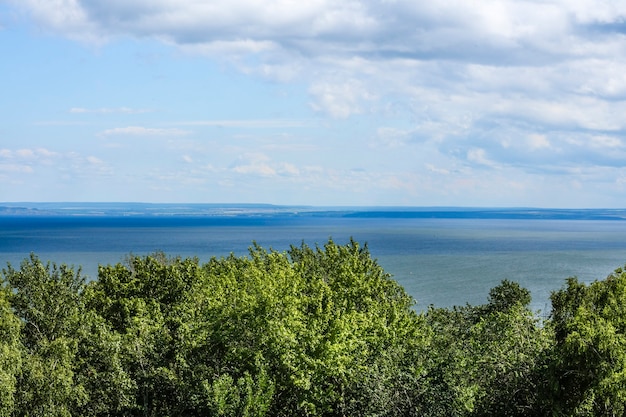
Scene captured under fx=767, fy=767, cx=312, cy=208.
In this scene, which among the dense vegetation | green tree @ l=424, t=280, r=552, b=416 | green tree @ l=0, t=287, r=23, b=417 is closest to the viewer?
green tree @ l=0, t=287, r=23, b=417

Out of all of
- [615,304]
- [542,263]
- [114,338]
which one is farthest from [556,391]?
[542,263]

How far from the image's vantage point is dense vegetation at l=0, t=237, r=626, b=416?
32094 mm

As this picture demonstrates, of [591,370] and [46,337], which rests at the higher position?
[591,370]

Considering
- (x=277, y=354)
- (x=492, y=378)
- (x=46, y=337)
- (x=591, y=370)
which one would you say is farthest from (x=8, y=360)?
(x=591, y=370)

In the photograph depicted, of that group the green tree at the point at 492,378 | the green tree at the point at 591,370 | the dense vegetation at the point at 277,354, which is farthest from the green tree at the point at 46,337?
the green tree at the point at 591,370

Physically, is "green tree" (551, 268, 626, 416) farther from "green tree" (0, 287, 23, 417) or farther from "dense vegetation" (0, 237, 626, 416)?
"green tree" (0, 287, 23, 417)

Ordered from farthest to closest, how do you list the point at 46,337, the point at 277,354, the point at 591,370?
the point at 46,337, the point at 277,354, the point at 591,370

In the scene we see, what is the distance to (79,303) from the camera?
135 feet

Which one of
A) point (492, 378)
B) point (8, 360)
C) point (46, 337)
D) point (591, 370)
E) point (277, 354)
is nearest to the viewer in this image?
point (591, 370)

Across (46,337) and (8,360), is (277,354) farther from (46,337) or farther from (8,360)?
(46,337)

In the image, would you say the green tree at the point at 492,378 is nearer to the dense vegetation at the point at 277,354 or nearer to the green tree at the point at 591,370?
the dense vegetation at the point at 277,354

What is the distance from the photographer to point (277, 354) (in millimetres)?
36031

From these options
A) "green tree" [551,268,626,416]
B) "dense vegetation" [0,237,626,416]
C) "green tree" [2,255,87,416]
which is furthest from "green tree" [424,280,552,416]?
"green tree" [2,255,87,416]

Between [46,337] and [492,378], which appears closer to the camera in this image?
[492,378]
